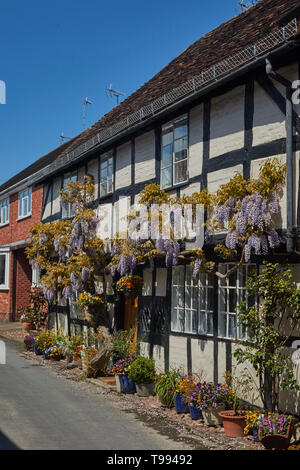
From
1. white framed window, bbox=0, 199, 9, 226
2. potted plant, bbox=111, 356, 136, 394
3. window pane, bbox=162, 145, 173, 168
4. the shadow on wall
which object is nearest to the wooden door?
potted plant, bbox=111, 356, 136, 394

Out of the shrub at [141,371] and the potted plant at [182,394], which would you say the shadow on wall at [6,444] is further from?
the shrub at [141,371]

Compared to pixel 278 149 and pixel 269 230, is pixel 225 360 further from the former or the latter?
pixel 278 149

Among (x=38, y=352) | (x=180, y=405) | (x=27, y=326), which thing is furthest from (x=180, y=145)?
(x=27, y=326)

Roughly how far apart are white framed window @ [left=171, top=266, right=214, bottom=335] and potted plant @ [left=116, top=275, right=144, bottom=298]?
96cm

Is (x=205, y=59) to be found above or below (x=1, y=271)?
above

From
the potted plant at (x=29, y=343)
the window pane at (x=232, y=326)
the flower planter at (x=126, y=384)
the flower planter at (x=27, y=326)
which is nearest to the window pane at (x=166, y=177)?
the window pane at (x=232, y=326)

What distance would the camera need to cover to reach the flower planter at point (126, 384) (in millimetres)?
9984

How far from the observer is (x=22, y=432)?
7152 millimetres

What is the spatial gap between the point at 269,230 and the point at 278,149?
1.25 m

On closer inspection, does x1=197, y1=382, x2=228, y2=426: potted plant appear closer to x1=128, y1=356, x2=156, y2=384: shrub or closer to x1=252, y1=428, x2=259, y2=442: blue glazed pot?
x1=252, y1=428, x2=259, y2=442: blue glazed pot

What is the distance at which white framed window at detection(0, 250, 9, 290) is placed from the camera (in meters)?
22.2

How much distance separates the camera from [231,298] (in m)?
8.65

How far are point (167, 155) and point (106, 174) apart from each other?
2910 millimetres

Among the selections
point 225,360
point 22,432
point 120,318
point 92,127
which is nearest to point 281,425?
point 225,360
